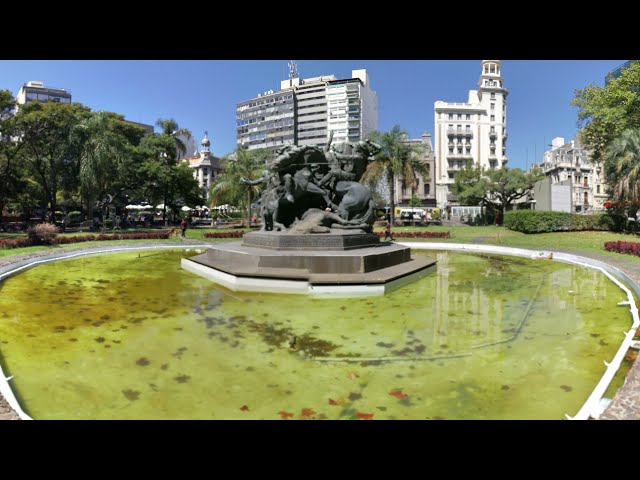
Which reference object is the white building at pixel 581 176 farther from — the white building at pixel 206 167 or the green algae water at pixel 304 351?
the white building at pixel 206 167

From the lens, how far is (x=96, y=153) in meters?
29.8

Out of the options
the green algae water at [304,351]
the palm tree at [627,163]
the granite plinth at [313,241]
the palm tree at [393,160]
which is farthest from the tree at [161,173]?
the palm tree at [627,163]

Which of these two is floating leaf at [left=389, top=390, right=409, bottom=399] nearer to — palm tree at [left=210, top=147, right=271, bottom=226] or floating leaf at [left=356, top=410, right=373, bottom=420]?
floating leaf at [left=356, top=410, right=373, bottom=420]

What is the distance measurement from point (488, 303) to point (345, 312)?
3.34 m

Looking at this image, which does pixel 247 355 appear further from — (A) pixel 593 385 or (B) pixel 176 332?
(A) pixel 593 385

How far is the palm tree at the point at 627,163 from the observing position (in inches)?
939

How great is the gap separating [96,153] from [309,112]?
91226mm

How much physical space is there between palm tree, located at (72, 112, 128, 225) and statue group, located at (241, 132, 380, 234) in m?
21.7

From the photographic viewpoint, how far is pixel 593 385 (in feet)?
13.7

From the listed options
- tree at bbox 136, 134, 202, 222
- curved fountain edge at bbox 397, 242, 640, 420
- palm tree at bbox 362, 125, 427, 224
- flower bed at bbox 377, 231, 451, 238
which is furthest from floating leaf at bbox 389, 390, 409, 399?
tree at bbox 136, 134, 202, 222

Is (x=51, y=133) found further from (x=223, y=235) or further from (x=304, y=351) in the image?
(x=304, y=351)

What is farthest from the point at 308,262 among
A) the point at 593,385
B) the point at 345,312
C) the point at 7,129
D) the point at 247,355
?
the point at 7,129

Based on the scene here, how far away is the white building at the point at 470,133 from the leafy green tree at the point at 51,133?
65763mm

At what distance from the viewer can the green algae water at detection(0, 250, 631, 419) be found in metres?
3.84
